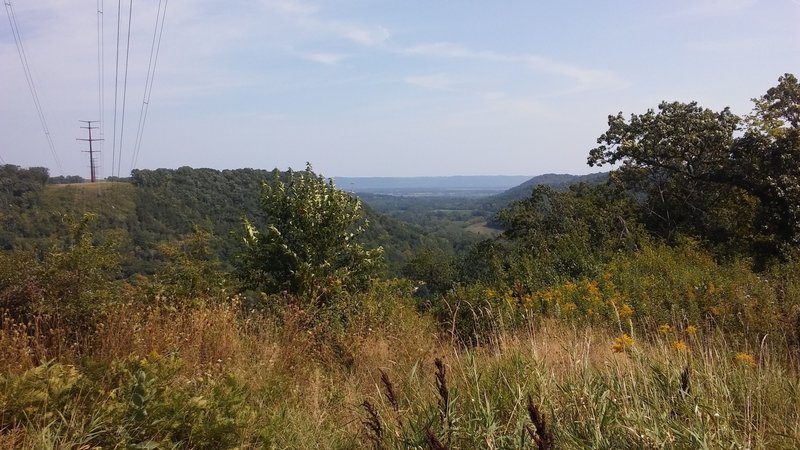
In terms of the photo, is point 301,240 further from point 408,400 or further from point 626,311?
point 408,400

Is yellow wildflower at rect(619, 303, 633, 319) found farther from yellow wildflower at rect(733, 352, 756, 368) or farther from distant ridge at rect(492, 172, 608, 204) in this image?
distant ridge at rect(492, 172, 608, 204)

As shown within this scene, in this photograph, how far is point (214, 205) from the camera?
208ft

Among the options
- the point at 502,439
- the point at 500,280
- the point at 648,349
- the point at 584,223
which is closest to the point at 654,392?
the point at 502,439

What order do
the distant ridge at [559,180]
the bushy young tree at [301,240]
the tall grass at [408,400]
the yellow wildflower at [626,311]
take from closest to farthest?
1. the tall grass at [408,400]
2. the yellow wildflower at [626,311]
3. the bushy young tree at [301,240]
4. the distant ridge at [559,180]

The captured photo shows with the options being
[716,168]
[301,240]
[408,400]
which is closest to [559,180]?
[716,168]

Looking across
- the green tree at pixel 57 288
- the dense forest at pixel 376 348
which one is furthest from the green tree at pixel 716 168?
the green tree at pixel 57 288

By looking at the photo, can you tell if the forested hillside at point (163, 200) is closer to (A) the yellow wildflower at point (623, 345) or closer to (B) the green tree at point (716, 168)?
(B) the green tree at point (716, 168)

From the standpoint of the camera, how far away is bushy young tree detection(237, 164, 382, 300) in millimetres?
10195

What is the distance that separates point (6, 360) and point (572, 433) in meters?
3.35

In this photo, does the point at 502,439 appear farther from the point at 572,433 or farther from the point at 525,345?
the point at 525,345

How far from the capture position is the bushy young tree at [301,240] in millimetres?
10195

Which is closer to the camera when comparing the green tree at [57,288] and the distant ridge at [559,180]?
the green tree at [57,288]

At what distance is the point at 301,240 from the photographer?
413 inches

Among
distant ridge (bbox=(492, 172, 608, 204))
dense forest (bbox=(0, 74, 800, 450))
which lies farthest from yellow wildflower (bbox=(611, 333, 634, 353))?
distant ridge (bbox=(492, 172, 608, 204))
